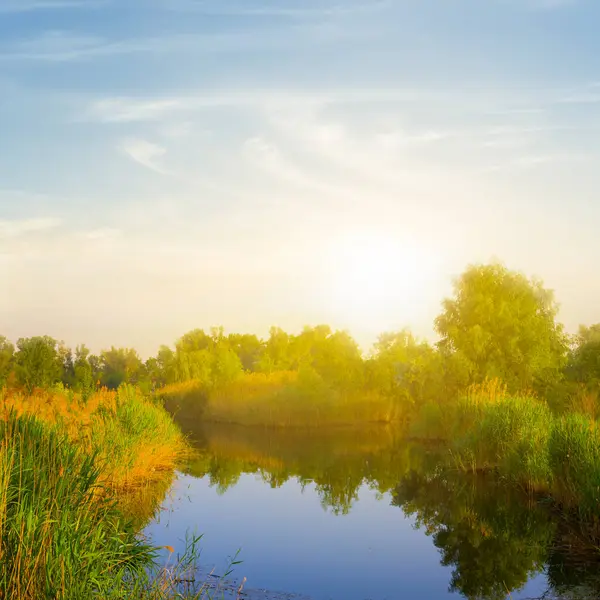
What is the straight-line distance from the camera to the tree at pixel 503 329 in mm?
35750

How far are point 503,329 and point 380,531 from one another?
22.5 meters

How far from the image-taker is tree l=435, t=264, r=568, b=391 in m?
35.8

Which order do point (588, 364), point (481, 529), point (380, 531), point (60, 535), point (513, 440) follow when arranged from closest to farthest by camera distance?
point (60, 535) → point (481, 529) → point (380, 531) → point (513, 440) → point (588, 364)

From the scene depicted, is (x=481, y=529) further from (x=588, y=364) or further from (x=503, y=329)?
(x=503, y=329)

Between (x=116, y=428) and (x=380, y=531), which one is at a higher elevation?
(x=116, y=428)

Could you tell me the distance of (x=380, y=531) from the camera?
52.5 ft

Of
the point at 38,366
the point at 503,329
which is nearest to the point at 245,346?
the point at 503,329

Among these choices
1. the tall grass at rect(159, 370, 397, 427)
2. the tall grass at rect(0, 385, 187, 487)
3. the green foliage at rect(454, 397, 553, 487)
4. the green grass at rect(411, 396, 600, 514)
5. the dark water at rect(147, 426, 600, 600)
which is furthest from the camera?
the tall grass at rect(159, 370, 397, 427)

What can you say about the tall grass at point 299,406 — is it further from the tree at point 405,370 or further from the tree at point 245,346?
the tree at point 245,346

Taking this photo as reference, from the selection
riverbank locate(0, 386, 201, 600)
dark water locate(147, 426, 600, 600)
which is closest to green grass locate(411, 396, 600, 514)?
dark water locate(147, 426, 600, 600)

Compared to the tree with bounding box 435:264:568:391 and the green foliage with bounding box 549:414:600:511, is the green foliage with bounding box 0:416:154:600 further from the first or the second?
the tree with bounding box 435:264:568:391

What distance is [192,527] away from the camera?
1566 cm

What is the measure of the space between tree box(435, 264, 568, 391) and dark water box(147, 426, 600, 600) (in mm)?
11131

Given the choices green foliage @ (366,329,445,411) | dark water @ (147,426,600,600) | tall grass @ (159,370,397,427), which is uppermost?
green foliage @ (366,329,445,411)
